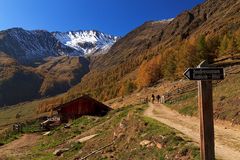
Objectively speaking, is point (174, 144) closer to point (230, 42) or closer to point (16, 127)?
point (16, 127)

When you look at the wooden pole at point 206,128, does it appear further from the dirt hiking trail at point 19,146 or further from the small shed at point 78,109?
the small shed at point 78,109

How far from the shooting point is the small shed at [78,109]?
73.5 meters

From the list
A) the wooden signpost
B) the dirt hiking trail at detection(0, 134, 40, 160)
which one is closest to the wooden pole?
the wooden signpost

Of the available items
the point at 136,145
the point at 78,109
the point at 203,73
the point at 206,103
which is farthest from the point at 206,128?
the point at 78,109

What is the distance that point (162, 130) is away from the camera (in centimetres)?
2425

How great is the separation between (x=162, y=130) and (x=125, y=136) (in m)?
4.61

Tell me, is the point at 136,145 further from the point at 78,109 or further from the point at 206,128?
the point at 78,109

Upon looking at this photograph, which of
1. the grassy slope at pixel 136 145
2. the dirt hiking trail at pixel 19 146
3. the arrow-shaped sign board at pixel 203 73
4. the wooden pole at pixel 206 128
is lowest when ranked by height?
the dirt hiking trail at pixel 19 146

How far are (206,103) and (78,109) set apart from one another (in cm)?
6258

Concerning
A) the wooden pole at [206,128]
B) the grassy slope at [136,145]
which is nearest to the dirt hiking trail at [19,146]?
the grassy slope at [136,145]

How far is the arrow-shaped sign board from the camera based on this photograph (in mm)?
12844

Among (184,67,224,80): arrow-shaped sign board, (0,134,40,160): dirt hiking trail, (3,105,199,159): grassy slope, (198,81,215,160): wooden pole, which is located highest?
(184,67,224,80): arrow-shaped sign board

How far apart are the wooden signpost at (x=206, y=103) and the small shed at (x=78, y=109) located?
6081 centimetres

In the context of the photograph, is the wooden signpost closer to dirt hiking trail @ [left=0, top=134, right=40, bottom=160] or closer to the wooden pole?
the wooden pole
